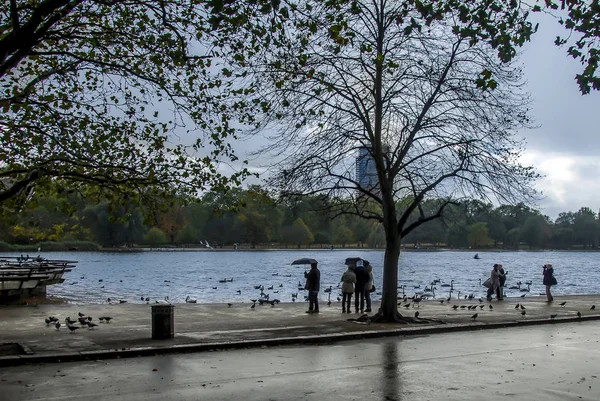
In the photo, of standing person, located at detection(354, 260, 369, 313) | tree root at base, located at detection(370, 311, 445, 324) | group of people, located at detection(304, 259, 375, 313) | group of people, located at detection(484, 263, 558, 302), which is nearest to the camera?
tree root at base, located at detection(370, 311, 445, 324)

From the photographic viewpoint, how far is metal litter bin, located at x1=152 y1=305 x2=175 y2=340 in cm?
1378

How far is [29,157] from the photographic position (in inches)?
541

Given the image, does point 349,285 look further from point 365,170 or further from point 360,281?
point 365,170

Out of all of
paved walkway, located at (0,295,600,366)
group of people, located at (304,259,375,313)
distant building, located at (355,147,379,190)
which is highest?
distant building, located at (355,147,379,190)

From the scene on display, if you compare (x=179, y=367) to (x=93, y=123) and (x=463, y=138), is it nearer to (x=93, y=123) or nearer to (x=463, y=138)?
(x=93, y=123)

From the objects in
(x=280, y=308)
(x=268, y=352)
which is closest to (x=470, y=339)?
(x=268, y=352)

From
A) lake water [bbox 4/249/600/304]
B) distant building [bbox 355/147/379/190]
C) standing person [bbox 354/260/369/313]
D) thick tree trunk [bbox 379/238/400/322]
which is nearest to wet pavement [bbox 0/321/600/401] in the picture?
thick tree trunk [bbox 379/238/400/322]

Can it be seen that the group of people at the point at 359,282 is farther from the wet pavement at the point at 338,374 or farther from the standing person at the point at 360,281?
the wet pavement at the point at 338,374

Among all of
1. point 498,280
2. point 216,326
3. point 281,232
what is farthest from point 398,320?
point 281,232

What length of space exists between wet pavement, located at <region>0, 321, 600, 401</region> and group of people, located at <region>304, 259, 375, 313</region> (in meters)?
6.66

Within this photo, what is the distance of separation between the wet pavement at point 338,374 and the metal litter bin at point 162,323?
1.57 meters

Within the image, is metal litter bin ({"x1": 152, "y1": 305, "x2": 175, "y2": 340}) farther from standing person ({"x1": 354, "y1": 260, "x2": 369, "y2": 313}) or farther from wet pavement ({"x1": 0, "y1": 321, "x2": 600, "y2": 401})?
standing person ({"x1": 354, "y1": 260, "x2": 369, "y2": 313})

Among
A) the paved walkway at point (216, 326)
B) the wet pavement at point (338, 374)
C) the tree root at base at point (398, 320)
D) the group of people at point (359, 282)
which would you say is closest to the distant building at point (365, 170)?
the group of people at point (359, 282)

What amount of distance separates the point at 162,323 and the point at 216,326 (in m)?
2.85
